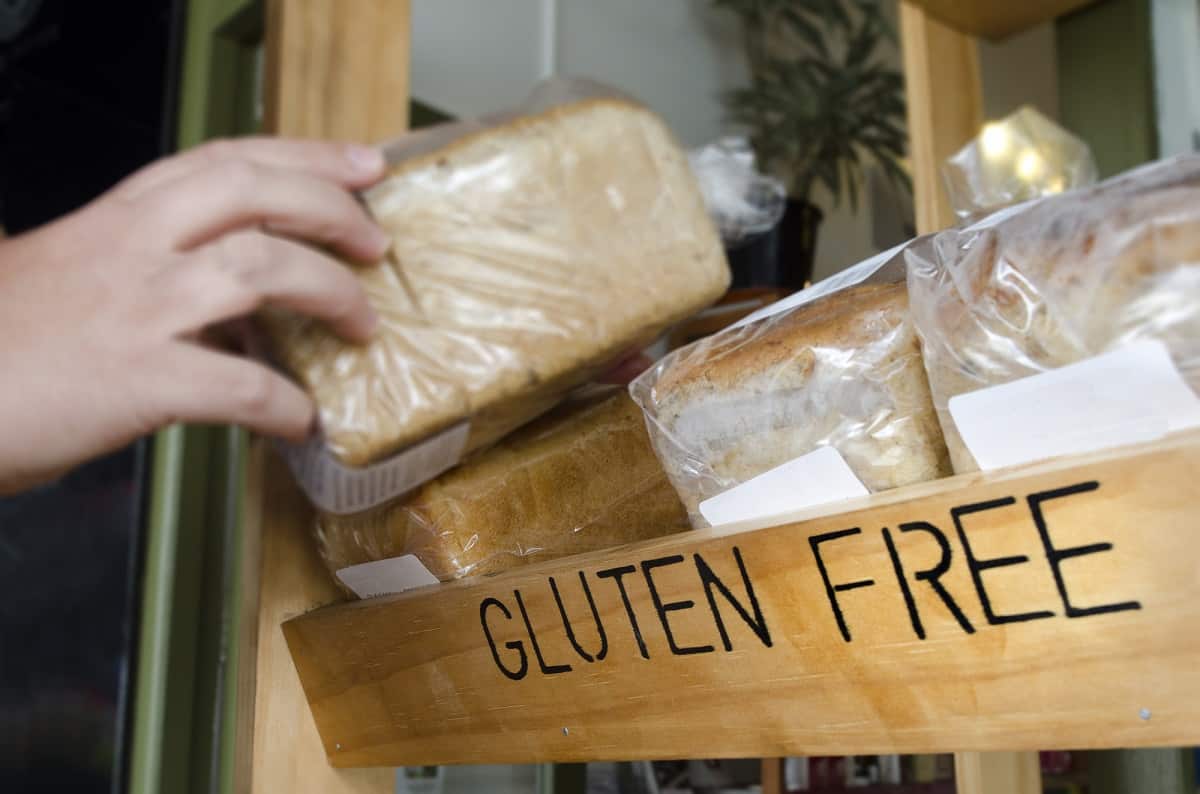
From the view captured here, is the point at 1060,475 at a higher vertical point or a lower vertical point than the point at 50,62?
lower

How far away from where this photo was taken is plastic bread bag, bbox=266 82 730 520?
1.79 feet

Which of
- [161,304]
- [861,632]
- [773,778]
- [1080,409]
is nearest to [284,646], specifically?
[161,304]

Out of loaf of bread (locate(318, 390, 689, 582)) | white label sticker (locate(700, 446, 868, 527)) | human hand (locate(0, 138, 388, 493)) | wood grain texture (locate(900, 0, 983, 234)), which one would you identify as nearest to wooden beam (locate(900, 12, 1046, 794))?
wood grain texture (locate(900, 0, 983, 234))

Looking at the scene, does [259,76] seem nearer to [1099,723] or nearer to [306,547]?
[306,547]

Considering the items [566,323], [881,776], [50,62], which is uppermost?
[50,62]

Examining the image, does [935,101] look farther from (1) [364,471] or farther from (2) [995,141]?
(1) [364,471]

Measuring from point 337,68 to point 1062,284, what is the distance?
602 mm

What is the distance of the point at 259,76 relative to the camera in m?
2.11

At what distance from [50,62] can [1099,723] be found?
2.05m

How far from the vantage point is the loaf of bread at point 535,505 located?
72cm

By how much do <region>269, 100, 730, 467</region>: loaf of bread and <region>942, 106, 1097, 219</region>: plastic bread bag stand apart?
0.61m

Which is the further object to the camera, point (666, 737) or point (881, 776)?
point (881, 776)

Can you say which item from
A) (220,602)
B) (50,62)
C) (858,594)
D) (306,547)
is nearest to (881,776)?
(220,602)

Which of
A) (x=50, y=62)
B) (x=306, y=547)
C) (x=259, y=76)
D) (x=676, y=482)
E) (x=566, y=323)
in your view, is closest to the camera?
(x=566, y=323)
